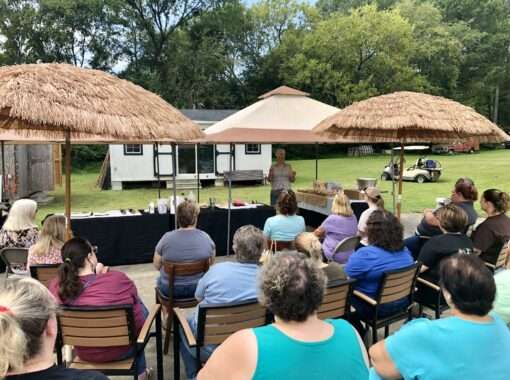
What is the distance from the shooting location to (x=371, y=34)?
3203 cm

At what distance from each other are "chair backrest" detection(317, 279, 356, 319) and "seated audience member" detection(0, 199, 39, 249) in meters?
3.38

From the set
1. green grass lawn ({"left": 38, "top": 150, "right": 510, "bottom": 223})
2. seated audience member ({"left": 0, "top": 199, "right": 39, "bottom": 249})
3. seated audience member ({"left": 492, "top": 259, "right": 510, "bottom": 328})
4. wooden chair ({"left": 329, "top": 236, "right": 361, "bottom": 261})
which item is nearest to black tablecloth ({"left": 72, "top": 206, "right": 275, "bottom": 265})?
seated audience member ({"left": 0, "top": 199, "right": 39, "bottom": 249})

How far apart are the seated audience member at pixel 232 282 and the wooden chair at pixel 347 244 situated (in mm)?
1825

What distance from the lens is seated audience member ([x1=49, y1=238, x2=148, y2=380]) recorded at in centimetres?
254

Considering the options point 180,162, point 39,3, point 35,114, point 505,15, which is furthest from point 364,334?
point 505,15

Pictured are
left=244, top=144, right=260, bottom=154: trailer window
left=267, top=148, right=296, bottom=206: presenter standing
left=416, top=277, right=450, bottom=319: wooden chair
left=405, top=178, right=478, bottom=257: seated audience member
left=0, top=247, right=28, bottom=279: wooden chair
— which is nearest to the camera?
left=416, top=277, right=450, bottom=319: wooden chair

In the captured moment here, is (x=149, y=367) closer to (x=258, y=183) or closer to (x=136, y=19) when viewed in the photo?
(x=258, y=183)

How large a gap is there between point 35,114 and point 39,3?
30.6 meters

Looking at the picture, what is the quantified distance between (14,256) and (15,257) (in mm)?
15

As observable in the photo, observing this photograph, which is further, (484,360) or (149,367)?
(149,367)

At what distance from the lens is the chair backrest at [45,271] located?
3.24 metres

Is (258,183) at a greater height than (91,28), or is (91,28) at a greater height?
(91,28)

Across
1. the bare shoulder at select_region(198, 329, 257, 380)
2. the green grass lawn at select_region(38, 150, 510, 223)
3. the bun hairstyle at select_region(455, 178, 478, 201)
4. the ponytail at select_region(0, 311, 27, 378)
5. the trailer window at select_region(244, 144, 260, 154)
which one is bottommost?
the green grass lawn at select_region(38, 150, 510, 223)

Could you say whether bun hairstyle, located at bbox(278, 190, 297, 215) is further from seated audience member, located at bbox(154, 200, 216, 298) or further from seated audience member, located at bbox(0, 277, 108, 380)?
seated audience member, located at bbox(0, 277, 108, 380)
